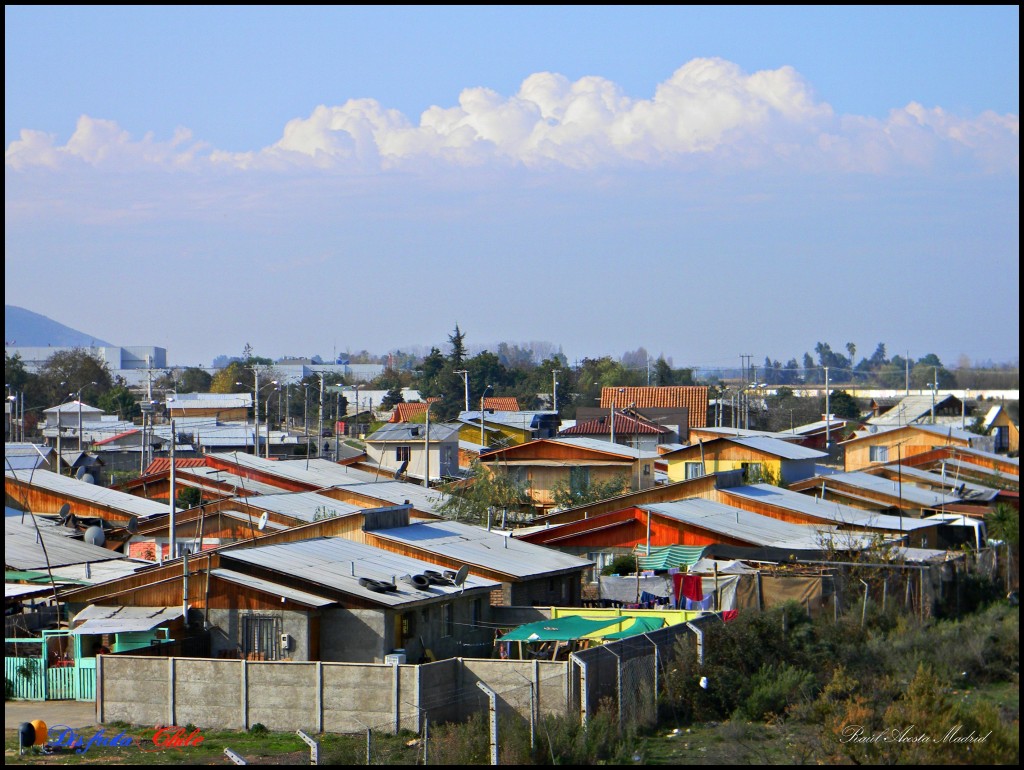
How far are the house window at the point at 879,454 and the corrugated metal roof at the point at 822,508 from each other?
1795 cm

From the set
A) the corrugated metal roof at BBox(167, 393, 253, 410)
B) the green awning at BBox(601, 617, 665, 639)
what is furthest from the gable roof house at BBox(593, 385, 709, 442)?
the green awning at BBox(601, 617, 665, 639)

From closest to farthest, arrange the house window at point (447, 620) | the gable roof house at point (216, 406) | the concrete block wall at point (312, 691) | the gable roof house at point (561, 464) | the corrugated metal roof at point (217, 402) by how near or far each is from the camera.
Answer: the concrete block wall at point (312, 691), the house window at point (447, 620), the gable roof house at point (561, 464), the gable roof house at point (216, 406), the corrugated metal roof at point (217, 402)

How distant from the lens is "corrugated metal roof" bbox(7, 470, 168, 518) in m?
37.8

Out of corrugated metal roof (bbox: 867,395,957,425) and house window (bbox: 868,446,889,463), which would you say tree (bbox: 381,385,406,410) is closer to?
corrugated metal roof (bbox: 867,395,957,425)

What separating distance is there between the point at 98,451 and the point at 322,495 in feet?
97.9

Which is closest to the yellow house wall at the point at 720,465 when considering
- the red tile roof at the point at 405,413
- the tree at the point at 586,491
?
the tree at the point at 586,491

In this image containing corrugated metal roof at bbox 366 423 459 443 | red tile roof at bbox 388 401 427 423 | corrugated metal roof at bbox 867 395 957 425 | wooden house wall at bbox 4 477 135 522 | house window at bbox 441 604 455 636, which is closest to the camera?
house window at bbox 441 604 455 636

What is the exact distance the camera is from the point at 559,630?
69.7 feet

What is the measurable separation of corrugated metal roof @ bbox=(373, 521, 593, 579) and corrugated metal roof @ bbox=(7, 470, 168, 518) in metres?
11.3

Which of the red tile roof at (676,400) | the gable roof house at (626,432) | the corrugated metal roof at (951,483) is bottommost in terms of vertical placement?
the corrugated metal roof at (951,483)

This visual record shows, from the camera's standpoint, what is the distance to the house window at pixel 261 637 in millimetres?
20734

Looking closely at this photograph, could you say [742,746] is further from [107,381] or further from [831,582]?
[107,381]

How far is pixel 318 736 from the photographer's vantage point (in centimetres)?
1777

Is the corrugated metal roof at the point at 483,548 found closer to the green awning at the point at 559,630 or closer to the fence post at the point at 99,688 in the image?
the green awning at the point at 559,630
